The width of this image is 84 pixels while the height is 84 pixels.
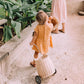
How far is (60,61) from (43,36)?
0.55m

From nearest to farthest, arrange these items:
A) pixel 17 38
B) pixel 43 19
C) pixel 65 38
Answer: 1. pixel 43 19
2. pixel 17 38
3. pixel 65 38

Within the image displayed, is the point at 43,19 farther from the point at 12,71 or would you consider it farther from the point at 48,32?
the point at 12,71

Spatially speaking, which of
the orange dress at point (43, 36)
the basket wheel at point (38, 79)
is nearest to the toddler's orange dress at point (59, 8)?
the orange dress at point (43, 36)

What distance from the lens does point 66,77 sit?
1.74m

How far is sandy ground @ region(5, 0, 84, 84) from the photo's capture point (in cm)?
172

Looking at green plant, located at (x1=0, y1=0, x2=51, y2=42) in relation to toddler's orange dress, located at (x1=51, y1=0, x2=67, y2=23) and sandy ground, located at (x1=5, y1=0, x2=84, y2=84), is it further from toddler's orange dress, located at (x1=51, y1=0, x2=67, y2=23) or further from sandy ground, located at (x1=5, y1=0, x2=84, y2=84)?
toddler's orange dress, located at (x1=51, y1=0, x2=67, y2=23)

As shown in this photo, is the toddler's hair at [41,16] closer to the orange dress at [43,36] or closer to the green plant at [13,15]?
the orange dress at [43,36]

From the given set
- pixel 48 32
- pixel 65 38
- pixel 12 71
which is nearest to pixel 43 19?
pixel 48 32

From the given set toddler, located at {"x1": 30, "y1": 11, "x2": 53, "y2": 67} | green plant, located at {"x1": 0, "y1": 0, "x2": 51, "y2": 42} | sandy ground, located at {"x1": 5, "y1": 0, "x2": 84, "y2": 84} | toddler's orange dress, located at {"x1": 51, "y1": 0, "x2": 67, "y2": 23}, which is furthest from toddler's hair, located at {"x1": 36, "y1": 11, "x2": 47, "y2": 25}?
toddler's orange dress, located at {"x1": 51, "y1": 0, "x2": 67, "y2": 23}

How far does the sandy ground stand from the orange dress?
0.33 metres

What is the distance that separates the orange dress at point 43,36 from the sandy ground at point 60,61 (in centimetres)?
33

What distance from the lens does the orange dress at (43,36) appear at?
1.61 meters

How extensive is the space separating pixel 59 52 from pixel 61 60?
23 cm

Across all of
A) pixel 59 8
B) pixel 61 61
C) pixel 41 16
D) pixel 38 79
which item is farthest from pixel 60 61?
pixel 59 8
